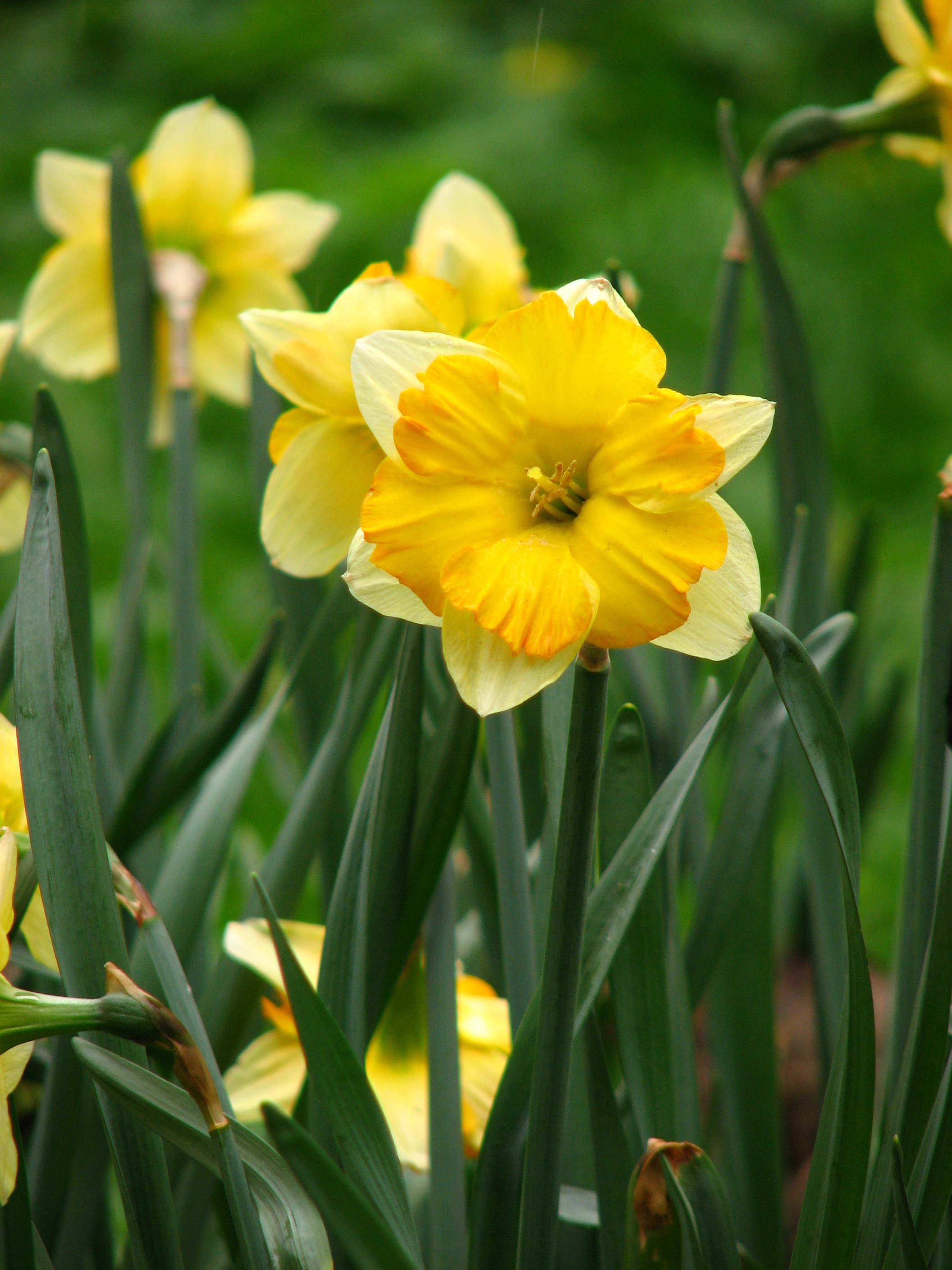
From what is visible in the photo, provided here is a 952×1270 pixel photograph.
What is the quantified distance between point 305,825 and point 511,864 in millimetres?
161

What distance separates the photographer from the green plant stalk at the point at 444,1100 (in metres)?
0.55

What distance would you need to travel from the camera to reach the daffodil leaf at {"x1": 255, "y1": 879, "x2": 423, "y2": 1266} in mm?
445

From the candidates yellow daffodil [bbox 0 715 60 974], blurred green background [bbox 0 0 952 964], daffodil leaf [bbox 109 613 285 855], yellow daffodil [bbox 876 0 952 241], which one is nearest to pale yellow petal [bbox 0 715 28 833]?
yellow daffodil [bbox 0 715 60 974]

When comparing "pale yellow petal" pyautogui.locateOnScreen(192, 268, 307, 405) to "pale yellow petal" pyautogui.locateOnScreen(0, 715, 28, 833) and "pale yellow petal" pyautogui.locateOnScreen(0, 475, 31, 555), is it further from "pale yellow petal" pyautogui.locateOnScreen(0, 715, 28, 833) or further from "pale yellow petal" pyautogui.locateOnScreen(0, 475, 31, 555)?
"pale yellow petal" pyautogui.locateOnScreen(0, 715, 28, 833)

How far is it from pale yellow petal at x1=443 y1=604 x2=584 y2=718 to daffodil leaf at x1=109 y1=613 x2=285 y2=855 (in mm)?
331

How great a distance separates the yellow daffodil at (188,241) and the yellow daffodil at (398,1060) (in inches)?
21.0

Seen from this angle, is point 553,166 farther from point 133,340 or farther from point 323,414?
point 323,414

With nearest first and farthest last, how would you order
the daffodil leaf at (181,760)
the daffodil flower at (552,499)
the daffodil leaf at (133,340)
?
1. the daffodil flower at (552,499)
2. the daffodil leaf at (181,760)
3. the daffodil leaf at (133,340)

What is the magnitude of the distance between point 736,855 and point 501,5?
317 centimetres

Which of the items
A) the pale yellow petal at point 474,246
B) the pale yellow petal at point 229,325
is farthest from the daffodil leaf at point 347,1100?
the pale yellow petal at point 229,325

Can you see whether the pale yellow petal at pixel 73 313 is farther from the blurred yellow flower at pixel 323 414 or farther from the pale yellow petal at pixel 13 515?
the blurred yellow flower at pixel 323 414

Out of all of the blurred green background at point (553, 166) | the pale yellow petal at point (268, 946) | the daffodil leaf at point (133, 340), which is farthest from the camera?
the blurred green background at point (553, 166)

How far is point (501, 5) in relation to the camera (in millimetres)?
3193

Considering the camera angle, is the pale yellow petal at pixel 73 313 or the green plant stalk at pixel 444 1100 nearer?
the green plant stalk at pixel 444 1100
